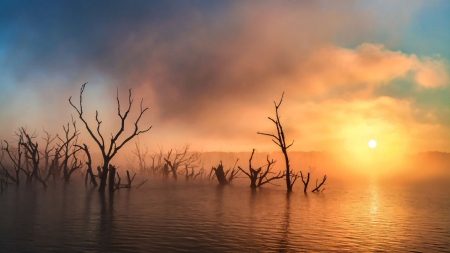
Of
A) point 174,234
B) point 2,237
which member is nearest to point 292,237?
point 174,234

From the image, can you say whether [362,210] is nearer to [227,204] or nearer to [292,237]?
[227,204]

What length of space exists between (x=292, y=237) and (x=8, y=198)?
70.4ft

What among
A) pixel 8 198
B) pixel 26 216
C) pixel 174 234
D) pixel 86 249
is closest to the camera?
pixel 86 249

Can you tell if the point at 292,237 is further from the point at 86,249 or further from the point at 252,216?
the point at 86,249

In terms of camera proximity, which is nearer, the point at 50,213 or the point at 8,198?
the point at 50,213

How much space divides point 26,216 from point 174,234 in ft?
28.2

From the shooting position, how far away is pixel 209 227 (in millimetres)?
17141

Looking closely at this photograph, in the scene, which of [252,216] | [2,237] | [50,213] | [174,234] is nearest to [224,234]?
[174,234]

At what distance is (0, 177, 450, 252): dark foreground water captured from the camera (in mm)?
13438

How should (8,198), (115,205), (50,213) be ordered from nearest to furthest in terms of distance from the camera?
(50,213)
(115,205)
(8,198)

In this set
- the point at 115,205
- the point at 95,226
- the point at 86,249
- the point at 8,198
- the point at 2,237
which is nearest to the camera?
the point at 86,249

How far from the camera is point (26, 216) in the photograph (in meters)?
18.5

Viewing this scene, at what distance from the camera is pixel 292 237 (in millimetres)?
15375

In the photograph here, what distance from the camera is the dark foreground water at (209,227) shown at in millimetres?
13438
